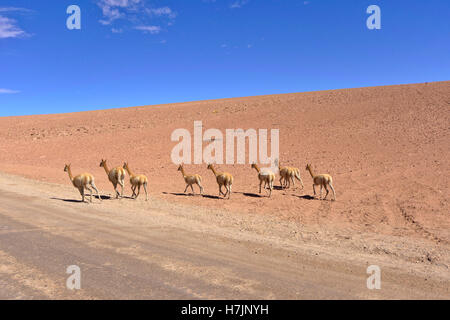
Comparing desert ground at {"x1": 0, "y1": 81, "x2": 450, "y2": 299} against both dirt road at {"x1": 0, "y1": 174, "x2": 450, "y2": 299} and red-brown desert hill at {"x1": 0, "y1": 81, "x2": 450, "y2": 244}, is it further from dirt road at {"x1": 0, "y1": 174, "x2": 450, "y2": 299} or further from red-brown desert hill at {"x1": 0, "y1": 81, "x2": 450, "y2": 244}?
red-brown desert hill at {"x1": 0, "y1": 81, "x2": 450, "y2": 244}

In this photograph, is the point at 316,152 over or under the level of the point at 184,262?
over

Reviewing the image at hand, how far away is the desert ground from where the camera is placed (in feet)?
18.7

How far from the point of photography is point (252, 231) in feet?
34.0

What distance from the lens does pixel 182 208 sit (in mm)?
14430

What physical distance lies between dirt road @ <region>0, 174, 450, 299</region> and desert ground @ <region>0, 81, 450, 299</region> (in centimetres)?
3

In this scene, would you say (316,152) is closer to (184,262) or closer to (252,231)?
(252,231)

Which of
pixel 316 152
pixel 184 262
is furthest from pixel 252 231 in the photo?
pixel 316 152

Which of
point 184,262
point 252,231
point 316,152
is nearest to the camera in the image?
point 184,262

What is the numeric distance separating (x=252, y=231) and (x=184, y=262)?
402 centimetres

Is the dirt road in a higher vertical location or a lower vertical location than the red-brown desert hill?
lower

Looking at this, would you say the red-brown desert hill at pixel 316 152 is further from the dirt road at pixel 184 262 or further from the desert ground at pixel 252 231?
the dirt road at pixel 184 262

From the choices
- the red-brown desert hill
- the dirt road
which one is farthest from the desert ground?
the red-brown desert hill
